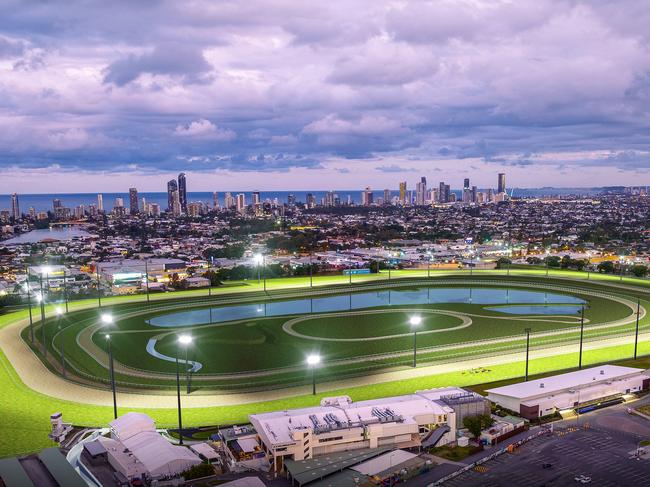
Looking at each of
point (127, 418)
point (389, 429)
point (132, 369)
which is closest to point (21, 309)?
point (132, 369)

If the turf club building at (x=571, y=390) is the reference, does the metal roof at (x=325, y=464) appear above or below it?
below

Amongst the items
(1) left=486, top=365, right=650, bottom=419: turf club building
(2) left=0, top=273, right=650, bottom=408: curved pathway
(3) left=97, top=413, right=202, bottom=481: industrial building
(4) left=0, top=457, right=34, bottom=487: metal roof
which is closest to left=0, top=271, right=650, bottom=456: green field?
(2) left=0, top=273, right=650, bottom=408: curved pathway

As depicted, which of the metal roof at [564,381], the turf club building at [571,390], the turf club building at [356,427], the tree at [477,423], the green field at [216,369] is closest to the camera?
the turf club building at [356,427]

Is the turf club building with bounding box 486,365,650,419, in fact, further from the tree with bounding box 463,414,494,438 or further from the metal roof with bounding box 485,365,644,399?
the tree with bounding box 463,414,494,438

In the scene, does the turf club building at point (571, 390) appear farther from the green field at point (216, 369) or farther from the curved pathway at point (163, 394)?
the curved pathway at point (163, 394)

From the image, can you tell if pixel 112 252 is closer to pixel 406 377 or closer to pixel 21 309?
pixel 21 309

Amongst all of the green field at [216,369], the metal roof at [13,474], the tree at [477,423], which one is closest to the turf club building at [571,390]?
the tree at [477,423]
